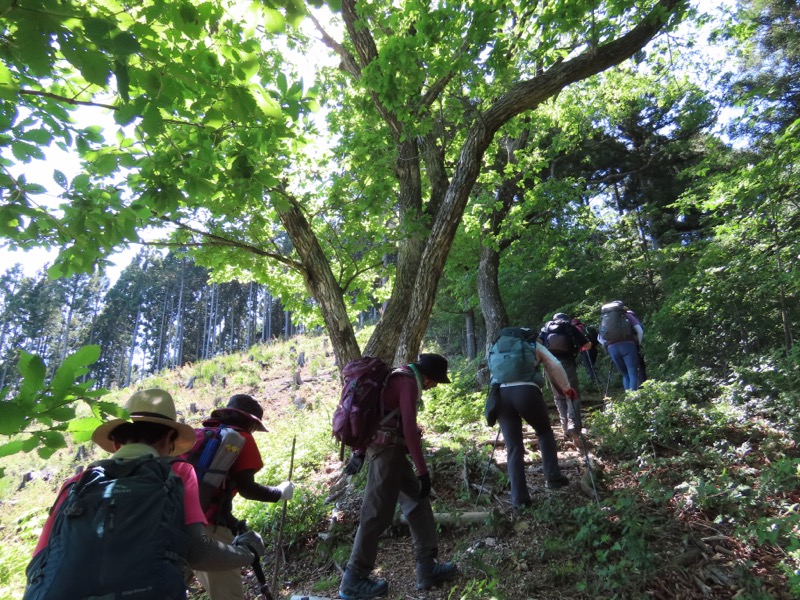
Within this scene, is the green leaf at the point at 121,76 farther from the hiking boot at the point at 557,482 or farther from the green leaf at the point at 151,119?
the hiking boot at the point at 557,482

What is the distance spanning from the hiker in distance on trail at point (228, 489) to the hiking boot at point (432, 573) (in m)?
1.41

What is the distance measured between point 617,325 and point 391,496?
4.89m

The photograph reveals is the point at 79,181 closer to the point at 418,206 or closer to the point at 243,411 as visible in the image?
the point at 243,411

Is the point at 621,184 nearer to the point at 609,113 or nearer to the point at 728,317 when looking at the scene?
the point at 609,113

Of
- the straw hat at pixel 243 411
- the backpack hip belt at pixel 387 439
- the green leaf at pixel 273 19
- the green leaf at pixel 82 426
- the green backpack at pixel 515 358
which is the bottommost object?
the backpack hip belt at pixel 387 439

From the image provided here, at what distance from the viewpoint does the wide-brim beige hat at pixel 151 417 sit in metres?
2.12

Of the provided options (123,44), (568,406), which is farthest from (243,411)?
(568,406)

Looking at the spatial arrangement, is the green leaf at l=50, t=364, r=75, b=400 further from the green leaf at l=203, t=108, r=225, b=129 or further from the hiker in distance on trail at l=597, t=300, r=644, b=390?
the hiker in distance on trail at l=597, t=300, r=644, b=390

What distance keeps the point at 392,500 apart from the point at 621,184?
18.8m

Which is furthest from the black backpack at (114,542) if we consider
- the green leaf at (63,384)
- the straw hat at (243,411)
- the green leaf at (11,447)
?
the straw hat at (243,411)

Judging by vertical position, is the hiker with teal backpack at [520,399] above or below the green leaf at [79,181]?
below

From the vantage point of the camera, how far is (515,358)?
449cm

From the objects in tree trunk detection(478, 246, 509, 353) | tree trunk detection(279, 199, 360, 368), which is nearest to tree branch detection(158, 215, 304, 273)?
tree trunk detection(279, 199, 360, 368)

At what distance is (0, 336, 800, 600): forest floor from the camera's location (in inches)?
120
